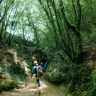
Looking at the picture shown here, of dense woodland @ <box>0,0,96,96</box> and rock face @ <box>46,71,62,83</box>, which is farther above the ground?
dense woodland @ <box>0,0,96,96</box>

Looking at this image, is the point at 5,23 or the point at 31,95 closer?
the point at 31,95

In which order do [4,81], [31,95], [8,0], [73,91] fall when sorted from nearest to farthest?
[73,91]
[31,95]
[4,81]
[8,0]

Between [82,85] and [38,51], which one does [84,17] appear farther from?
[38,51]

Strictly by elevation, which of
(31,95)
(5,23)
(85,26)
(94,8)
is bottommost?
(31,95)

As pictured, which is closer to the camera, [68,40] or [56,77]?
[68,40]

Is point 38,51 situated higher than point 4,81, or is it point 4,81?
point 38,51

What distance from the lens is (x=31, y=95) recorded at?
41.0ft

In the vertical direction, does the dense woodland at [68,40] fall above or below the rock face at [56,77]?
above

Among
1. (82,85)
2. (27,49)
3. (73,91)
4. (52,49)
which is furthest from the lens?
(27,49)

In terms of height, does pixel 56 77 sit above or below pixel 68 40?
below

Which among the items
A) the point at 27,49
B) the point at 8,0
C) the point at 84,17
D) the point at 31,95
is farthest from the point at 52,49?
the point at 31,95

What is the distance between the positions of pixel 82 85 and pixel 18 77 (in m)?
9.26

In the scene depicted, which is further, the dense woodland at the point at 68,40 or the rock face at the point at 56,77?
the rock face at the point at 56,77

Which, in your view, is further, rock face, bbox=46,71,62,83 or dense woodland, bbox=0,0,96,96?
rock face, bbox=46,71,62,83
